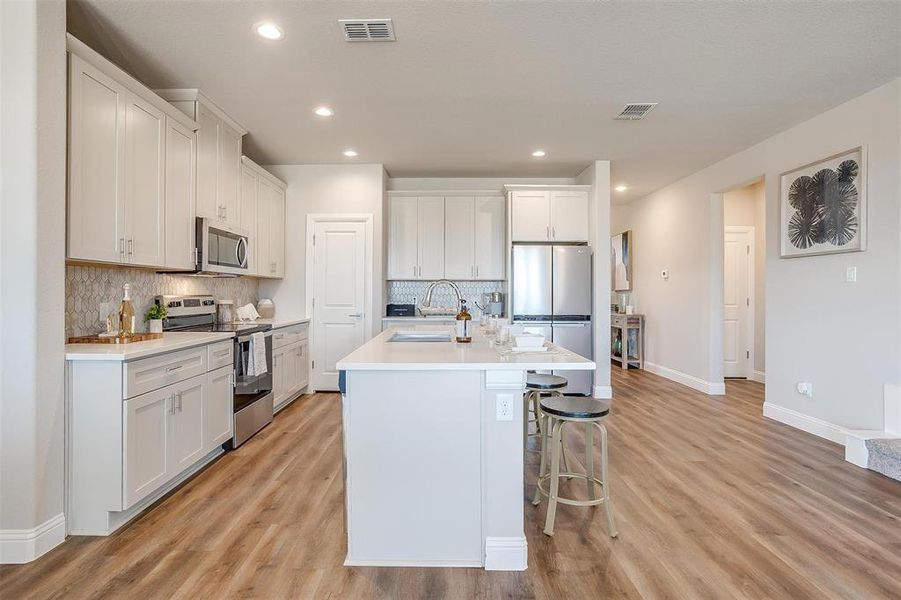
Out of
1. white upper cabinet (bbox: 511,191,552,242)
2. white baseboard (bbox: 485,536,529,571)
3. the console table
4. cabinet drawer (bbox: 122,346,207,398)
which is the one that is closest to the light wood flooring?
white baseboard (bbox: 485,536,529,571)

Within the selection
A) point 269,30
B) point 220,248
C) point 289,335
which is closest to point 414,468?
point 269,30

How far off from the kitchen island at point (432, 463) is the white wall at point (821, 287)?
9.59 feet

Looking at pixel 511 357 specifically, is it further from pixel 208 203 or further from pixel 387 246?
pixel 387 246

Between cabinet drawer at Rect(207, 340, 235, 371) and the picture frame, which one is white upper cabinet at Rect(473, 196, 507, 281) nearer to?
the picture frame

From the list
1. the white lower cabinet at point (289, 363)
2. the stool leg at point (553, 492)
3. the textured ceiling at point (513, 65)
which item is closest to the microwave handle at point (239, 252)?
the white lower cabinet at point (289, 363)

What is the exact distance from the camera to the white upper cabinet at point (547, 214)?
546 cm

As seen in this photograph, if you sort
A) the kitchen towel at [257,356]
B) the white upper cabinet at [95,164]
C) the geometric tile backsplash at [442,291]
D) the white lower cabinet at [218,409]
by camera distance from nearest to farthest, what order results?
1. the white upper cabinet at [95,164]
2. the white lower cabinet at [218,409]
3. the kitchen towel at [257,356]
4. the geometric tile backsplash at [442,291]

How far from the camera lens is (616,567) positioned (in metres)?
1.97

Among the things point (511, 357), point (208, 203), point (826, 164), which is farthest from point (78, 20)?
point (826, 164)

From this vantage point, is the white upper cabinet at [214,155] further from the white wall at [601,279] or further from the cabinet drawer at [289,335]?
the white wall at [601,279]

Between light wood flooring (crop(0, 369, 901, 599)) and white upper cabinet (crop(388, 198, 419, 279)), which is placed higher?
white upper cabinet (crop(388, 198, 419, 279))

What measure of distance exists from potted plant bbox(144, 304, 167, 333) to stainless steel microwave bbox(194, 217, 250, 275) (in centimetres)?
38

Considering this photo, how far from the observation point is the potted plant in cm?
319

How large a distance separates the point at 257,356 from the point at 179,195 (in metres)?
1.33
